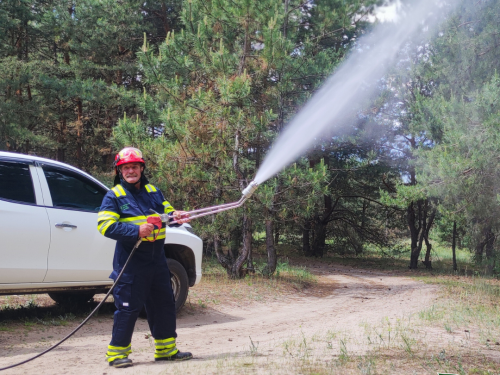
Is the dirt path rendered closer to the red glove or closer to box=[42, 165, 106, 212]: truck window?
the red glove

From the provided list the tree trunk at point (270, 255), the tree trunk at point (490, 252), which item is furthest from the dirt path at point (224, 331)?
the tree trunk at point (490, 252)

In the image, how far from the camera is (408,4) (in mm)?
11398

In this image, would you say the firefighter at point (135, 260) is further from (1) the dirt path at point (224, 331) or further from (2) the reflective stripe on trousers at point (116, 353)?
(1) the dirt path at point (224, 331)

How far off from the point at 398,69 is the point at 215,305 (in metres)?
10.9

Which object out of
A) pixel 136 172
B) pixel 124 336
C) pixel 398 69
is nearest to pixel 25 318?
pixel 124 336

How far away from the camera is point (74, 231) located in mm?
6273

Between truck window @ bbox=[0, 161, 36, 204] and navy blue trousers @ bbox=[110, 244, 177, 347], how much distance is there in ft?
6.46

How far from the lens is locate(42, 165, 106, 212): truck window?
630cm

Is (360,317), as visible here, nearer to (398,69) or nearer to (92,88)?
(398,69)

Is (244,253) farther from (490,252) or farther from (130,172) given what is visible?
(490,252)

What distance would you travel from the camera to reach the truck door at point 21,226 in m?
5.64

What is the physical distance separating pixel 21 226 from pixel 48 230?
34 centimetres

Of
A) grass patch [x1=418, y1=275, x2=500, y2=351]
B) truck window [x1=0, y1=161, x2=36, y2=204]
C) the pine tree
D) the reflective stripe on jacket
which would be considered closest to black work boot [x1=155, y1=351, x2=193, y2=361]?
the reflective stripe on jacket

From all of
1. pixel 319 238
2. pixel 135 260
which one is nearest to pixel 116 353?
pixel 135 260
